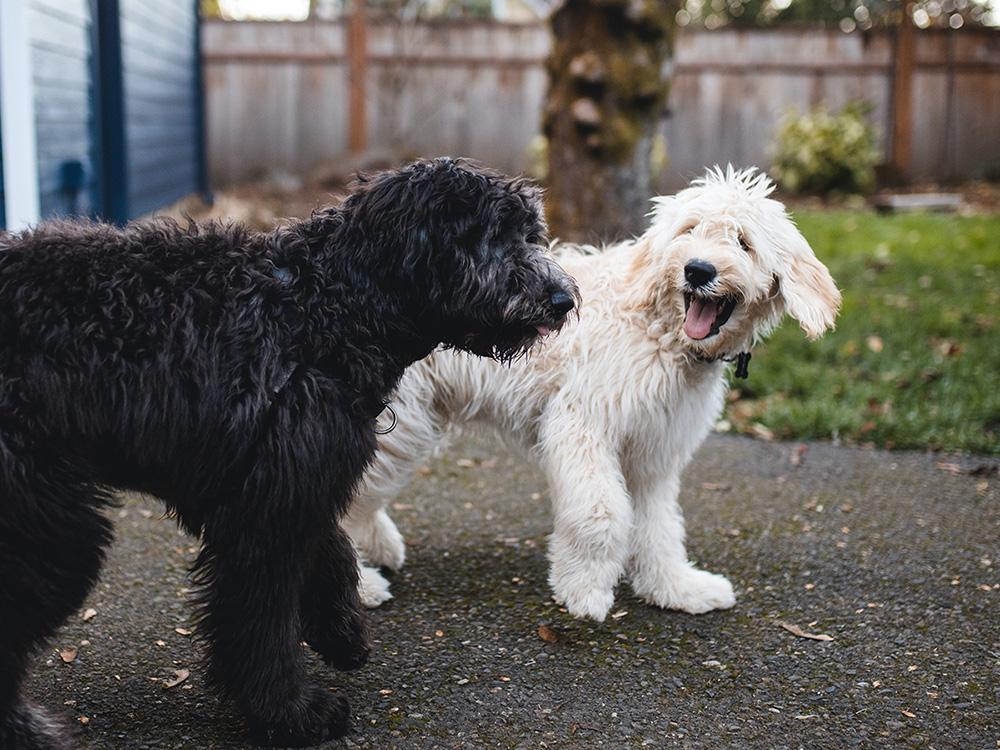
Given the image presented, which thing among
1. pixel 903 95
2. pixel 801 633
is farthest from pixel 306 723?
pixel 903 95

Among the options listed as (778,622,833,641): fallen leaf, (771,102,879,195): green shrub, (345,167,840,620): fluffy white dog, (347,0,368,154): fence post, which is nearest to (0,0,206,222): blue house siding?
(347,0,368,154): fence post

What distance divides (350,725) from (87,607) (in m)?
1.34

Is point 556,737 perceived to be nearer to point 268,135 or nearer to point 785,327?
point 785,327

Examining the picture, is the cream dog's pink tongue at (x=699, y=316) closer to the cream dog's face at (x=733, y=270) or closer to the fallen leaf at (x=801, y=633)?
the cream dog's face at (x=733, y=270)

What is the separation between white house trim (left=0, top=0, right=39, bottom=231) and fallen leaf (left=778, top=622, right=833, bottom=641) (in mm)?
4761

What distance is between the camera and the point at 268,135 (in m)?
15.6

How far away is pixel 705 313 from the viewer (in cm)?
374

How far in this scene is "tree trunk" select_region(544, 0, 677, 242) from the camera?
7.52 m

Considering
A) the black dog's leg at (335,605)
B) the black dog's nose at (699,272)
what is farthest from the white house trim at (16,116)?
the black dog's nose at (699,272)

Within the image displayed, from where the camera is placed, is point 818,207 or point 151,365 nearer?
point 151,365

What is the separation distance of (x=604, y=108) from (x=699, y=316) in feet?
13.8

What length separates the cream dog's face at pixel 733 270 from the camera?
3.65m

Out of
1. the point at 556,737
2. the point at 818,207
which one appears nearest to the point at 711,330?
the point at 556,737

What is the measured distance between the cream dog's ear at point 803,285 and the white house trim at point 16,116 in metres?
4.45
